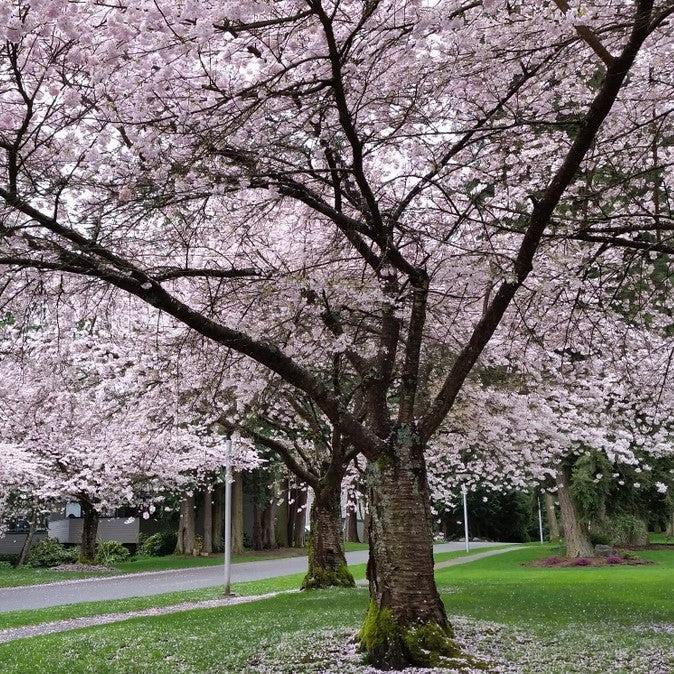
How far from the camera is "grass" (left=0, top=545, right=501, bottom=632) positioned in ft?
39.4

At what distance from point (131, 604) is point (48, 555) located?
16.9m

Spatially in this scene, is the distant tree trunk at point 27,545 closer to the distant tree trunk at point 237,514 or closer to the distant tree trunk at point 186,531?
the distant tree trunk at point 186,531

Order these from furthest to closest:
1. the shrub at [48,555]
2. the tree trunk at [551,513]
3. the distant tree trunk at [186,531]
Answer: the tree trunk at [551,513]
the distant tree trunk at [186,531]
the shrub at [48,555]

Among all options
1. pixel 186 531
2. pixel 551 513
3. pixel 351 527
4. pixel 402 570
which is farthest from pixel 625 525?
pixel 351 527

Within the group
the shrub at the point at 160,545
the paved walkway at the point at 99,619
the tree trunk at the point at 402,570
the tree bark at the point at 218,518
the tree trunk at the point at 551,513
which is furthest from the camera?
the tree bark at the point at 218,518

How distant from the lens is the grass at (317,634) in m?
7.14

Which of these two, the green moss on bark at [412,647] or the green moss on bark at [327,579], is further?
the green moss on bark at [327,579]

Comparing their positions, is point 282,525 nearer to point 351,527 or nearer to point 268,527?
point 268,527

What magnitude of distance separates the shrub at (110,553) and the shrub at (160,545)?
84.1 inches

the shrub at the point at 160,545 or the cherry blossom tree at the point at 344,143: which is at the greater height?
the cherry blossom tree at the point at 344,143

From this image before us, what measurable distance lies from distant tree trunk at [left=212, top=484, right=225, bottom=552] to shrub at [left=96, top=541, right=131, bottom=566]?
4448mm

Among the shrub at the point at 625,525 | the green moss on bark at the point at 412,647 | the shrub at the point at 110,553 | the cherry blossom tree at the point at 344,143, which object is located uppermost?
the cherry blossom tree at the point at 344,143

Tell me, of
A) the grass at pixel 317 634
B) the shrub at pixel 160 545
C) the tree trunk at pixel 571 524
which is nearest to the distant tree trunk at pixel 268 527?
the shrub at pixel 160 545

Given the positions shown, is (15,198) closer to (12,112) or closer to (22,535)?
(12,112)
